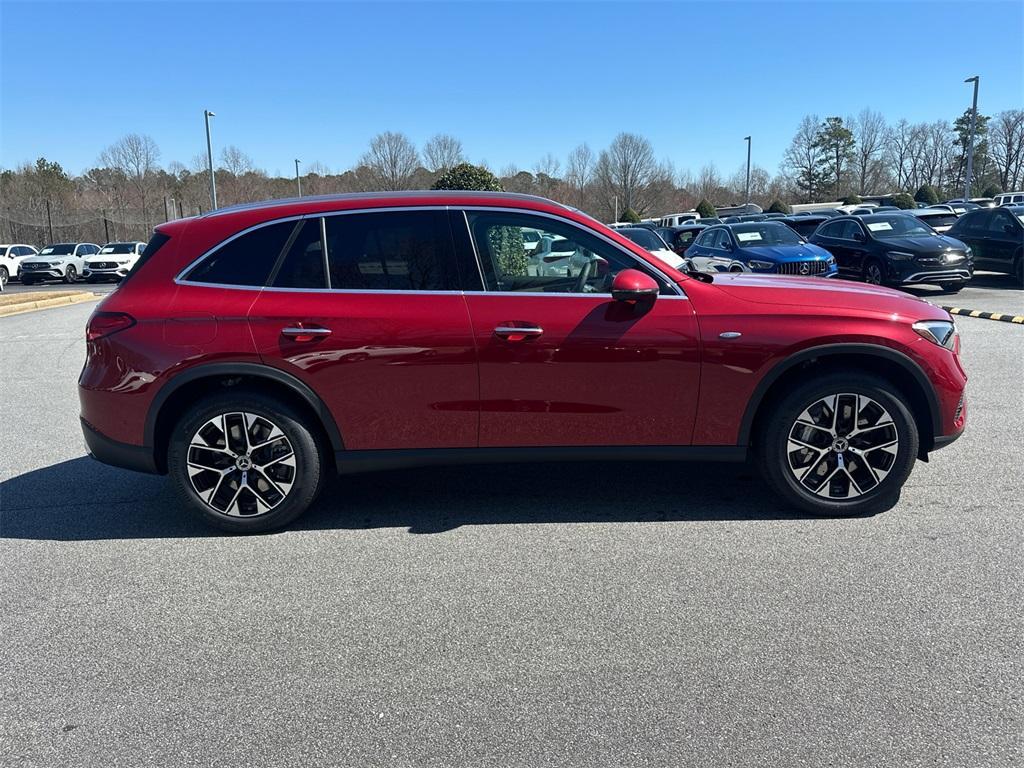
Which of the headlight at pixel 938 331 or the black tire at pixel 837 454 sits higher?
the headlight at pixel 938 331

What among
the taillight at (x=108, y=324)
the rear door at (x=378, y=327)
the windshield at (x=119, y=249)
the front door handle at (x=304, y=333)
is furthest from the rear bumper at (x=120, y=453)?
the windshield at (x=119, y=249)

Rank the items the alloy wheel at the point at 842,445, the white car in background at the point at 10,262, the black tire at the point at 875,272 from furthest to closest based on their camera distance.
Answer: the white car in background at the point at 10,262, the black tire at the point at 875,272, the alloy wheel at the point at 842,445

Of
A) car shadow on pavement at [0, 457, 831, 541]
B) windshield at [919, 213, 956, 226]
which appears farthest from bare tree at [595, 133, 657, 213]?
car shadow on pavement at [0, 457, 831, 541]

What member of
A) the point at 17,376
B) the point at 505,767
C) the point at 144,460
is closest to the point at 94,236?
the point at 17,376

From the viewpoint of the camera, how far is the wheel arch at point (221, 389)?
13.8 feet

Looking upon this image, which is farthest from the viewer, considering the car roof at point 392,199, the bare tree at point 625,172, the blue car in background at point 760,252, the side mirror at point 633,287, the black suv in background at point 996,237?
the bare tree at point 625,172

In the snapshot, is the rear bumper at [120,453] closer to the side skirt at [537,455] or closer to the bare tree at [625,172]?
the side skirt at [537,455]

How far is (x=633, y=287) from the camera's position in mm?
4059

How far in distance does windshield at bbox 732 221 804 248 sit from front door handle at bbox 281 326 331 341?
39.3ft

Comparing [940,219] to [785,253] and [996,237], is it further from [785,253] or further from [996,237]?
[785,253]

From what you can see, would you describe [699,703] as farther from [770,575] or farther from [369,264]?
[369,264]

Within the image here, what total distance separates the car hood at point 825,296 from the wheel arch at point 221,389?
7.64 ft

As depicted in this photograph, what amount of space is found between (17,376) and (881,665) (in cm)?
985

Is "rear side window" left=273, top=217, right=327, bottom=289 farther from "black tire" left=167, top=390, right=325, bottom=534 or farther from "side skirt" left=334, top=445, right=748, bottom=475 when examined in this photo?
"side skirt" left=334, top=445, right=748, bottom=475
